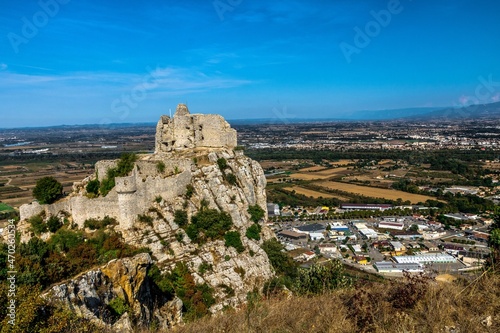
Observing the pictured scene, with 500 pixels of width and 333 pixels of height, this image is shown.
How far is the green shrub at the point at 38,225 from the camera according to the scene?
20.0 m

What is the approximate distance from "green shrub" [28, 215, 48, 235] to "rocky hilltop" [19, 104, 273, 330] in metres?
0.32

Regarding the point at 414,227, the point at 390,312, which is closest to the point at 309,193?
the point at 414,227

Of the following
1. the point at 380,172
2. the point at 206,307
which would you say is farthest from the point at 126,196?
the point at 380,172

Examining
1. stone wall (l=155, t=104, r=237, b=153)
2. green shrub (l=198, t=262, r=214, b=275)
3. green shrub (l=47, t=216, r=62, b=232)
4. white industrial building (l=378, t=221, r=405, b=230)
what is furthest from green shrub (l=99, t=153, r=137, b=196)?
white industrial building (l=378, t=221, r=405, b=230)

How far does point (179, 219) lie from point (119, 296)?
7436 mm

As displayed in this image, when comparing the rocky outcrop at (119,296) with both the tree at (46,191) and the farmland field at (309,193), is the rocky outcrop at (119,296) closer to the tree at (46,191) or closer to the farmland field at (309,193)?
the tree at (46,191)

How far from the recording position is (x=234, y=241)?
22.3 m

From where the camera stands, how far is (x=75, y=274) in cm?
Result: 1509

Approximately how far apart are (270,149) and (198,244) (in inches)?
5971

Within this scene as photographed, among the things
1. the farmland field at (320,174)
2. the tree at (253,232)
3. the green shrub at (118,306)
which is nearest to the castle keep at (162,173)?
the tree at (253,232)

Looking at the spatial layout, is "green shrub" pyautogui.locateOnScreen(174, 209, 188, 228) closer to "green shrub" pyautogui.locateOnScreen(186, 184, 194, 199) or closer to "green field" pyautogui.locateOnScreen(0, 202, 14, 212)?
"green shrub" pyautogui.locateOnScreen(186, 184, 194, 199)

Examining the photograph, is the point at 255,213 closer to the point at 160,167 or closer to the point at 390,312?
the point at 160,167

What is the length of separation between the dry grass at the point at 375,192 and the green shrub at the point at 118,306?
78362 mm

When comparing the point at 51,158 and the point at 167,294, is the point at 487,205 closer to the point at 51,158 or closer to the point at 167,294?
the point at 167,294
